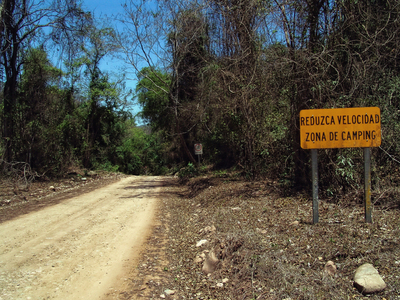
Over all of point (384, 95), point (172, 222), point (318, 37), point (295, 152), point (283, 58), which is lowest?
point (172, 222)

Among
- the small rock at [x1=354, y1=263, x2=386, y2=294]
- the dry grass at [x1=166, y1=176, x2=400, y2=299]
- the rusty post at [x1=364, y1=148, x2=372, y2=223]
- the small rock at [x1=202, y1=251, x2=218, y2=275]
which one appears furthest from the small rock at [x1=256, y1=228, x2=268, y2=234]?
the small rock at [x1=354, y1=263, x2=386, y2=294]

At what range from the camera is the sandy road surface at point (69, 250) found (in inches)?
177

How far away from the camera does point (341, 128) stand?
5.74 m

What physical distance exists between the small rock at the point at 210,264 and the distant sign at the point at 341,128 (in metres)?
2.55

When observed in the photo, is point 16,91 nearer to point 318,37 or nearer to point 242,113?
point 242,113

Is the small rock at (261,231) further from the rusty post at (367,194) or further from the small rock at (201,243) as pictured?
the rusty post at (367,194)

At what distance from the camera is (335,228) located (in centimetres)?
550

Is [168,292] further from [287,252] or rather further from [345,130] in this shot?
[345,130]

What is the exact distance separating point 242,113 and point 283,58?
370cm

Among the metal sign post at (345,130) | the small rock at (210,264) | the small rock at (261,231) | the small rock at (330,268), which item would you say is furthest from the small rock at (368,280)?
the small rock at (261,231)

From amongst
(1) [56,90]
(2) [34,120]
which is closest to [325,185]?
(2) [34,120]

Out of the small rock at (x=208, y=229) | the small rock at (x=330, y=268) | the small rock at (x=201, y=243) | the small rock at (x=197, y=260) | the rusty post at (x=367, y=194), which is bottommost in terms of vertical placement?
the small rock at (x=197, y=260)

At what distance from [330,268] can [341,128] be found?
2.62 m

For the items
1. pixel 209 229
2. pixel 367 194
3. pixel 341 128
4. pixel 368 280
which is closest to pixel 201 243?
A: pixel 209 229
